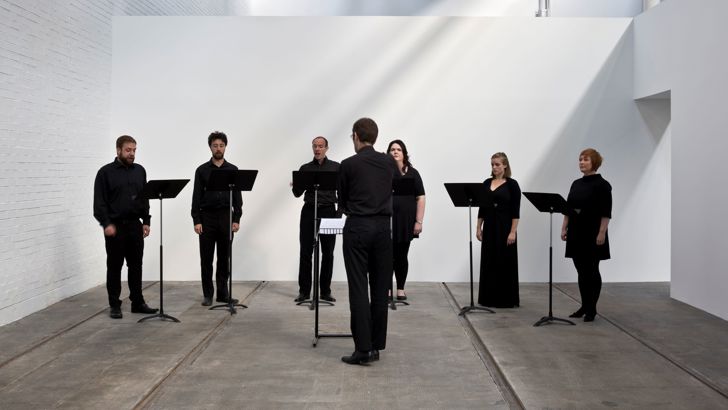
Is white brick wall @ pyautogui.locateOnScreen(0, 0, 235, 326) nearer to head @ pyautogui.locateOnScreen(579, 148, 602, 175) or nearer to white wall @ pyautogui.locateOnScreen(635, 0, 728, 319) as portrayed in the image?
head @ pyautogui.locateOnScreen(579, 148, 602, 175)

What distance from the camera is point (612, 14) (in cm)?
1162

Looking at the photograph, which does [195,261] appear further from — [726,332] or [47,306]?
[726,332]

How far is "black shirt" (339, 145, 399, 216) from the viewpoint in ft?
15.6

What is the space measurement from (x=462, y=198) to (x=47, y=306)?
12.3ft

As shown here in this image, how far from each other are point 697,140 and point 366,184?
360 cm

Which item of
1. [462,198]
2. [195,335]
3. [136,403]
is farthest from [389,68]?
[136,403]

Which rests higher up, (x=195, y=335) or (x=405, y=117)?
(x=405, y=117)

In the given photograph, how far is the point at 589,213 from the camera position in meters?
6.14

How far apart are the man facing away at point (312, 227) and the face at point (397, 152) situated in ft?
1.71

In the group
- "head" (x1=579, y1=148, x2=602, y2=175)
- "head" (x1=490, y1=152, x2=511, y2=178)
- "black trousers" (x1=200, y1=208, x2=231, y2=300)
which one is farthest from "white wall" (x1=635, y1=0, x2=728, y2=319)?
"black trousers" (x1=200, y1=208, x2=231, y2=300)

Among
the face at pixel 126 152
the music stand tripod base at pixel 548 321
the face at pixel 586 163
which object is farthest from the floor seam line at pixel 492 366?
the face at pixel 126 152

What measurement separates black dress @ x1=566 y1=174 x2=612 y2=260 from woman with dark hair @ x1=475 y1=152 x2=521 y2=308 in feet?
1.97

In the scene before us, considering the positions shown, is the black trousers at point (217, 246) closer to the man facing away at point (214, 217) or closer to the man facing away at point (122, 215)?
the man facing away at point (214, 217)

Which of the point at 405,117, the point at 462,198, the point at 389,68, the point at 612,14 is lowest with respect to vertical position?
the point at 462,198
